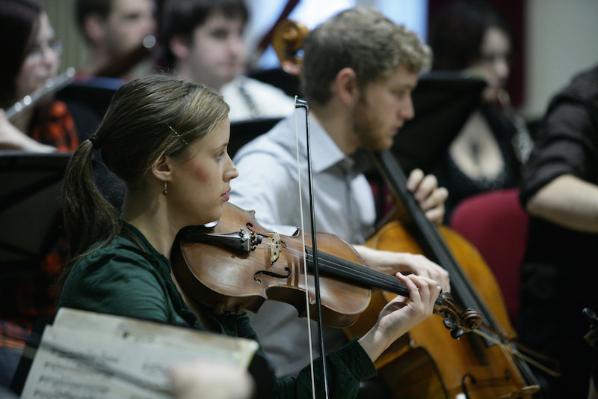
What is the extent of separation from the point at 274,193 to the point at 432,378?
1.57ft

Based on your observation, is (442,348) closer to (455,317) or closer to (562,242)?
(455,317)

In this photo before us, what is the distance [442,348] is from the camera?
5.64 ft

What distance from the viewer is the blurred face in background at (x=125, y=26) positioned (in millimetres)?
3357

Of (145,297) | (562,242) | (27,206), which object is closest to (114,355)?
(145,297)

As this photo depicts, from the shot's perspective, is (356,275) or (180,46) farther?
(180,46)

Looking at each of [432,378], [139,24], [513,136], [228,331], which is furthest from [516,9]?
[228,331]

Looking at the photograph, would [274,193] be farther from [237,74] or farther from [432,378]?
[237,74]

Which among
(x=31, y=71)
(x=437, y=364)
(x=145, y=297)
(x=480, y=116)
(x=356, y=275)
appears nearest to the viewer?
(x=145, y=297)

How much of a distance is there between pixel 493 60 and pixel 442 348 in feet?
5.90

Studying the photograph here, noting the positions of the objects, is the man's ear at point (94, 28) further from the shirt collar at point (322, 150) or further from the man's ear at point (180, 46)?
the shirt collar at point (322, 150)

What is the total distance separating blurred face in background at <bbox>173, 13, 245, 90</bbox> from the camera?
289cm

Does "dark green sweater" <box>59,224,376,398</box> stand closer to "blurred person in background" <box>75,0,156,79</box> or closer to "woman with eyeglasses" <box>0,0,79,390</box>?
"woman with eyeglasses" <box>0,0,79,390</box>

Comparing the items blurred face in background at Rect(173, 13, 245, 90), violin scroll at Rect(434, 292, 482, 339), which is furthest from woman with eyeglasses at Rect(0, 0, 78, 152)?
violin scroll at Rect(434, 292, 482, 339)

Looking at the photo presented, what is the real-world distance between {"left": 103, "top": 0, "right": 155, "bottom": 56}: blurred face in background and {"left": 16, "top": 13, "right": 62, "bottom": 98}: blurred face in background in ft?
3.19
